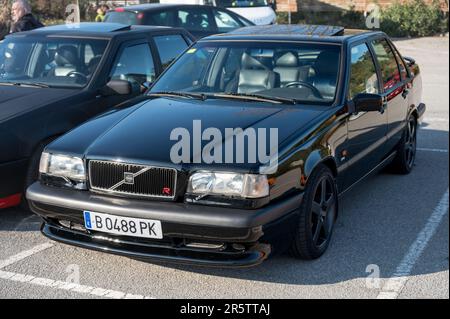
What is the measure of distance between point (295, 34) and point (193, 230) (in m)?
2.34

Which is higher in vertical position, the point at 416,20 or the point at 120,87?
the point at 120,87

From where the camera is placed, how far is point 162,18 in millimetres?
13102

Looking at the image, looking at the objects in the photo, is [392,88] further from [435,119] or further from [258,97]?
[435,119]

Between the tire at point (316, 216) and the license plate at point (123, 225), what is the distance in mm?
936

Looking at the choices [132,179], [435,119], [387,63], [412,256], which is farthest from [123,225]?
[435,119]

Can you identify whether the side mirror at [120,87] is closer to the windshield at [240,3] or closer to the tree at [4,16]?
the tree at [4,16]

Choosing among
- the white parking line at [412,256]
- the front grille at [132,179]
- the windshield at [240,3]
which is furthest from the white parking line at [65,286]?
the windshield at [240,3]

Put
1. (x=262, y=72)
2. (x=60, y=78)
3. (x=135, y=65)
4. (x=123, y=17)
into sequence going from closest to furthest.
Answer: (x=262, y=72), (x=60, y=78), (x=135, y=65), (x=123, y=17)

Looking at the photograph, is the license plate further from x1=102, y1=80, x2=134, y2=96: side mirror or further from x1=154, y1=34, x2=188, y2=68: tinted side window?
x1=154, y1=34, x2=188, y2=68: tinted side window

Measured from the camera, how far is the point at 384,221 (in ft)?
16.7

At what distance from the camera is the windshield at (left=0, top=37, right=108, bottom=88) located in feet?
19.3
